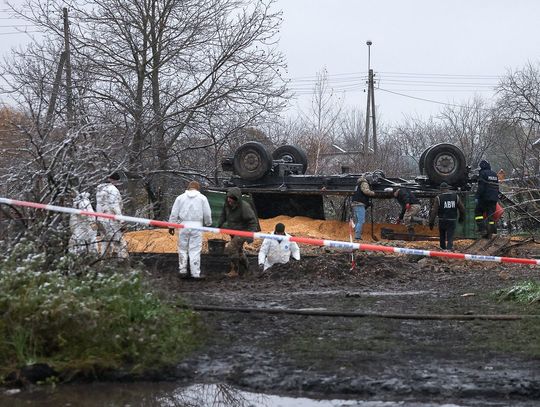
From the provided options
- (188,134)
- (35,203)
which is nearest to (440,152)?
(188,134)

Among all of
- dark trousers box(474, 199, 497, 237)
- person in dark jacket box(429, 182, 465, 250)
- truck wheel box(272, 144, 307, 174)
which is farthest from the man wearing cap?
truck wheel box(272, 144, 307, 174)

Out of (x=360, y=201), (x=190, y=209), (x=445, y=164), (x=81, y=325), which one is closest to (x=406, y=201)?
(x=360, y=201)

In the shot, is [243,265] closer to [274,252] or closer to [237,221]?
[274,252]

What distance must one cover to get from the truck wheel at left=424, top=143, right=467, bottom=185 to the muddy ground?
7.45 meters

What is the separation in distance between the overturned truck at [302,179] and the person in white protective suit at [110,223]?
7.12 meters

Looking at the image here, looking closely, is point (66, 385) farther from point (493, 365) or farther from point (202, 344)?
point (493, 365)

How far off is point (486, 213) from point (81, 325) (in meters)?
13.7

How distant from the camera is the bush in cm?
603

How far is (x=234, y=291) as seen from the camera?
36.7 feet

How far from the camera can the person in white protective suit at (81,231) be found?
8117 millimetres

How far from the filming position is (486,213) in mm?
18250

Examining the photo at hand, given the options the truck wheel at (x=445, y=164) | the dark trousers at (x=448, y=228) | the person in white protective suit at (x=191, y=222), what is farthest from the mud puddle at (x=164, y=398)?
the truck wheel at (x=445, y=164)

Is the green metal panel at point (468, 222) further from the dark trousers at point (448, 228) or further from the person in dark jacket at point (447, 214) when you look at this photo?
the dark trousers at point (448, 228)

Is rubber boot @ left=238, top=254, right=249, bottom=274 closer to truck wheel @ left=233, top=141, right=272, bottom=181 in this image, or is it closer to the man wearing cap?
the man wearing cap
